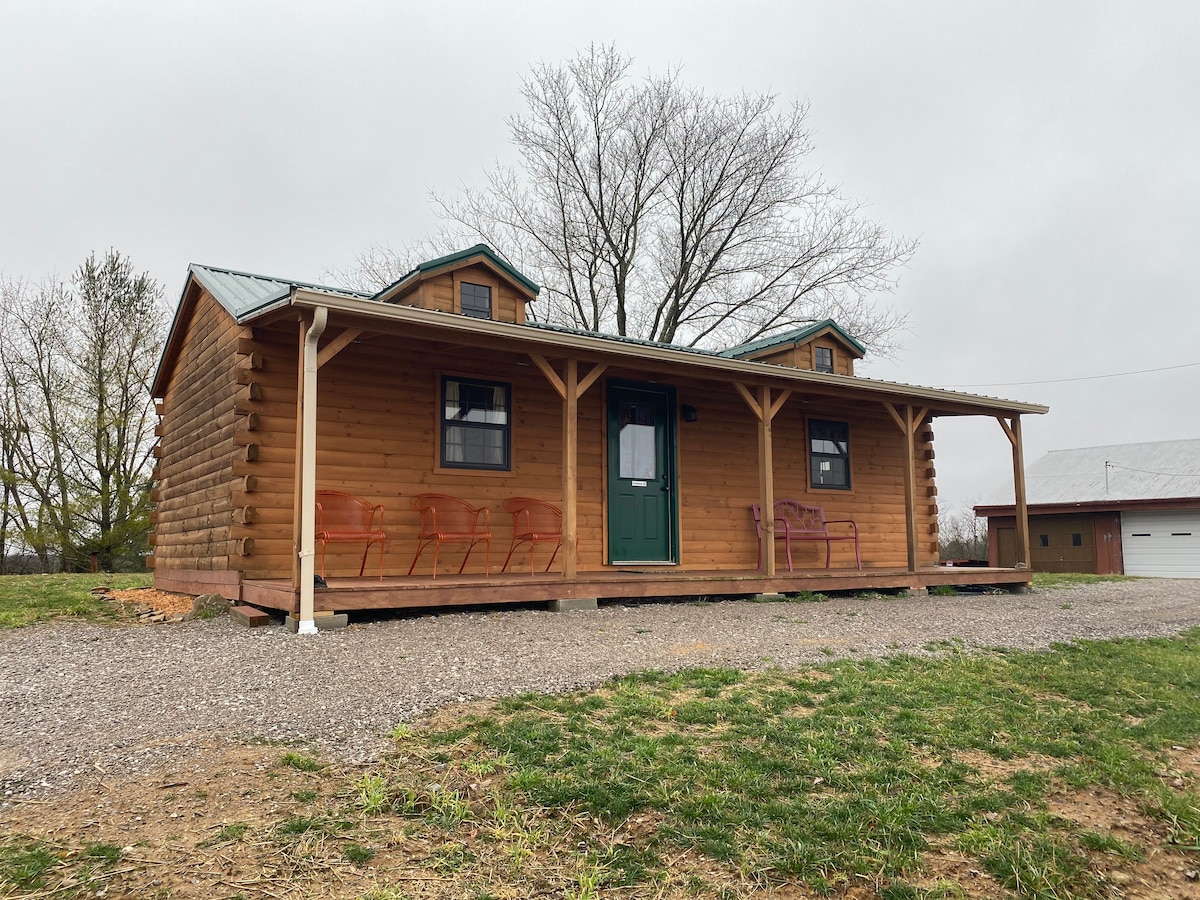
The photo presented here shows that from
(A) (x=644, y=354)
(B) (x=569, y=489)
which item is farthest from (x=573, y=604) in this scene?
(A) (x=644, y=354)

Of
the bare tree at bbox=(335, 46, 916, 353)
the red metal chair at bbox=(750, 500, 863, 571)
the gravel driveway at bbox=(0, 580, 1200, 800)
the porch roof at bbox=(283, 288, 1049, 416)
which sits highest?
the bare tree at bbox=(335, 46, 916, 353)

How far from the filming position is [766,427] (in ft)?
30.8

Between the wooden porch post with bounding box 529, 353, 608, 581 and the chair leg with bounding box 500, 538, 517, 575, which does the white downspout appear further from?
the chair leg with bounding box 500, 538, 517, 575

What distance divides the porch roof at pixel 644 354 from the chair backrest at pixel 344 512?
5.89 feet

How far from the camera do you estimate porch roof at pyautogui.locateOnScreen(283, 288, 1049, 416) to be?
6.60 metres

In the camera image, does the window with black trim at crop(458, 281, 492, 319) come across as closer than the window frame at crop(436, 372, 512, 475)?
No

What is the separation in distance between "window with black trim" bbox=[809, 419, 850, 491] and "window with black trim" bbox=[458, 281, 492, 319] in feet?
16.1

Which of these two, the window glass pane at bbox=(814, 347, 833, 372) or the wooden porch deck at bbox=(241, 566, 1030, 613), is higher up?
the window glass pane at bbox=(814, 347, 833, 372)

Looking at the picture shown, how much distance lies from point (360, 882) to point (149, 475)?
18956 mm

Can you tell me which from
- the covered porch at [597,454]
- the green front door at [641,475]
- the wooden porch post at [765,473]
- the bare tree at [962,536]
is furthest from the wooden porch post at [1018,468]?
the bare tree at [962,536]

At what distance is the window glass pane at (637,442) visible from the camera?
984 cm

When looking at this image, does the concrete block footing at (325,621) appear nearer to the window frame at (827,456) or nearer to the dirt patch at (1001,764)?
the dirt patch at (1001,764)

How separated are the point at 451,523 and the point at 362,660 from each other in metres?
3.33

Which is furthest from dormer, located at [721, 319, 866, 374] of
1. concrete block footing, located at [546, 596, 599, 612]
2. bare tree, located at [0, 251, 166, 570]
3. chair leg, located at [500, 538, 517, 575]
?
bare tree, located at [0, 251, 166, 570]
